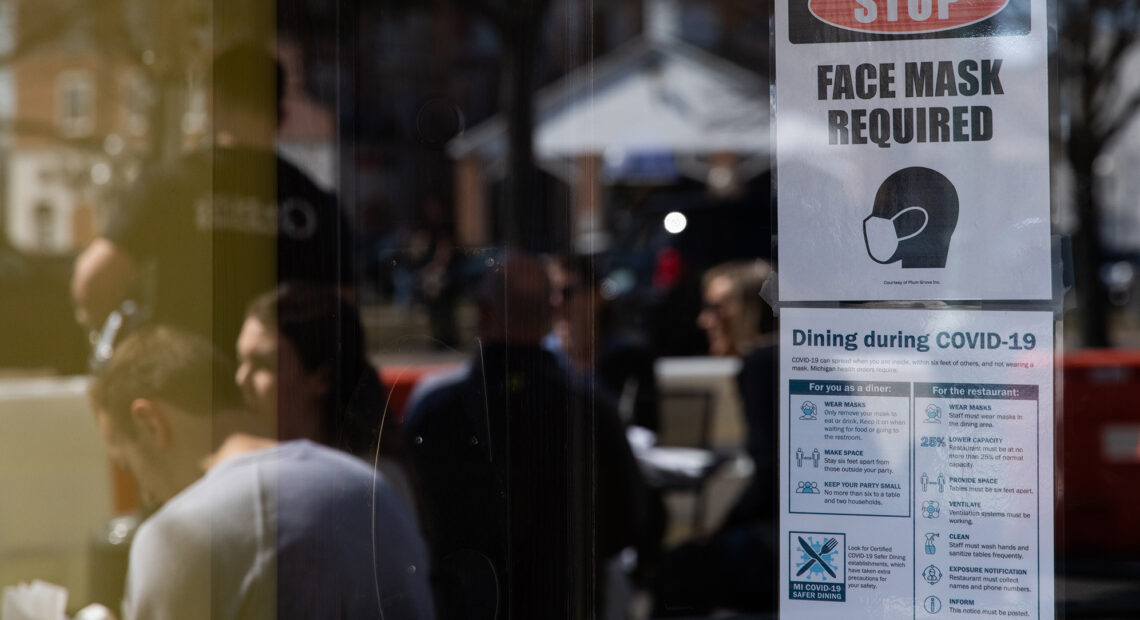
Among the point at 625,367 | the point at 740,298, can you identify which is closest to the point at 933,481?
the point at 740,298

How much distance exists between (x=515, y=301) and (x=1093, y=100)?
14.7 ft

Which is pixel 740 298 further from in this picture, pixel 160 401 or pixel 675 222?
pixel 675 222

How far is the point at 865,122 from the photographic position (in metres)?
1.36

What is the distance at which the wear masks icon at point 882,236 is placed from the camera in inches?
52.9

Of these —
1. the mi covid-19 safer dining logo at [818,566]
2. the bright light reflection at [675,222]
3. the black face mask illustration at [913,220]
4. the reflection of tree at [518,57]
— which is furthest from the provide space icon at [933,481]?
the bright light reflection at [675,222]

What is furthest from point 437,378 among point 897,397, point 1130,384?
point 1130,384

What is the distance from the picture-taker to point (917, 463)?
4.42 feet

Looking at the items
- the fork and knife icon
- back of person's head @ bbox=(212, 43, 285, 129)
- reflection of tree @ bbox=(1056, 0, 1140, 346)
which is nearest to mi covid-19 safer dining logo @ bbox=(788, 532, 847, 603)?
the fork and knife icon

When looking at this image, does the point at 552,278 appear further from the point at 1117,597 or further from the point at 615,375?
the point at 615,375

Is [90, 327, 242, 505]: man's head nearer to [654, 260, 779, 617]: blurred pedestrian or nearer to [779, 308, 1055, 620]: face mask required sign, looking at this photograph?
[779, 308, 1055, 620]: face mask required sign

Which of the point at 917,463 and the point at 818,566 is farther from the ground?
the point at 917,463

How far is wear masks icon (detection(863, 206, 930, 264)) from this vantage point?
52.9 inches

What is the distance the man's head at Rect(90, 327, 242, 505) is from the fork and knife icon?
0.79 m

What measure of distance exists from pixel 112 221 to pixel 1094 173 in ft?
15.9
